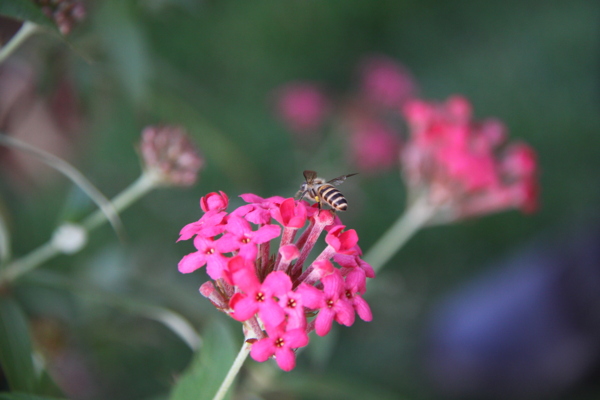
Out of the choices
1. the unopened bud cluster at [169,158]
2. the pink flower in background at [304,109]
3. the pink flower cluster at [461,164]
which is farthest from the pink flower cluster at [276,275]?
the pink flower in background at [304,109]

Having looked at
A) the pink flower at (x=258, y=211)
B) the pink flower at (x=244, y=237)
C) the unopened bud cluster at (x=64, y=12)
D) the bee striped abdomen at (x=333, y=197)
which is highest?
the bee striped abdomen at (x=333, y=197)

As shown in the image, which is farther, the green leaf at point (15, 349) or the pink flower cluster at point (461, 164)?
the pink flower cluster at point (461, 164)

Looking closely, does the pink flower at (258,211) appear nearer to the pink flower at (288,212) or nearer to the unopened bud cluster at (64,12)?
the pink flower at (288,212)

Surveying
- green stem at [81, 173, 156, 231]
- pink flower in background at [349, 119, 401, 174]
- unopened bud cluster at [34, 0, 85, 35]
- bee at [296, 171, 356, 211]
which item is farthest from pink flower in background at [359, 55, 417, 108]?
unopened bud cluster at [34, 0, 85, 35]

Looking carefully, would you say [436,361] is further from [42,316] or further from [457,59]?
[457,59]

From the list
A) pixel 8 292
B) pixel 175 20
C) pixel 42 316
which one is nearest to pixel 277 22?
pixel 175 20

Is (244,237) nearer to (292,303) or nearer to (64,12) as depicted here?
(292,303)
